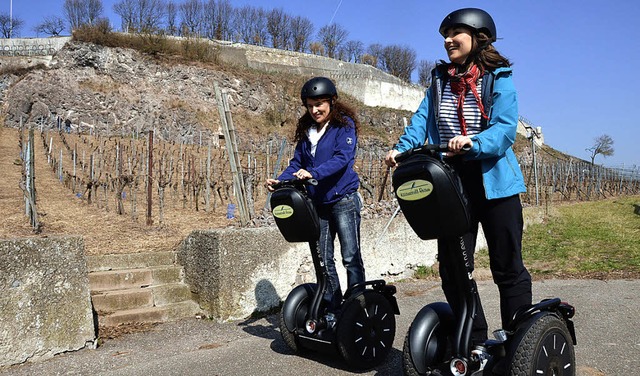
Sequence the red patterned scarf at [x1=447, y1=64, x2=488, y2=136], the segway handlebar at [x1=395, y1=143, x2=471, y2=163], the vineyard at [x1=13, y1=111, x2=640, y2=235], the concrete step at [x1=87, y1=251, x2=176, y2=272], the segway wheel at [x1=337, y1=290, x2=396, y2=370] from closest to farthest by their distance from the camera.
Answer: the segway handlebar at [x1=395, y1=143, x2=471, y2=163] → the red patterned scarf at [x1=447, y1=64, x2=488, y2=136] → the segway wheel at [x1=337, y1=290, x2=396, y2=370] → the concrete step at [x1=87, y1=251, x2=176, y2=272] → the vineyard at [x1=13, y1=111, x2=640, y2=235]

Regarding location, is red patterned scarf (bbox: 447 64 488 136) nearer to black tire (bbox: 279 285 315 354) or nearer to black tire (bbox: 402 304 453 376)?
black tire (bbox: 402 304 453 376)

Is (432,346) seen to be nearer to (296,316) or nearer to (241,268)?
(296,316)

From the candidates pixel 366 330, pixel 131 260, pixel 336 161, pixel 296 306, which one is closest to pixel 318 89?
pixel 336 161

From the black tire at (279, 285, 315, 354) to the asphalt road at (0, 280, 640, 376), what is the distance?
95mm

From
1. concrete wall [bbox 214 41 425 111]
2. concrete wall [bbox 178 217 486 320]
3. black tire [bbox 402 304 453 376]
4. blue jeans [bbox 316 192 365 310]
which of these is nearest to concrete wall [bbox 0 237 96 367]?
concrete wall [bbox 178 217 486 320]

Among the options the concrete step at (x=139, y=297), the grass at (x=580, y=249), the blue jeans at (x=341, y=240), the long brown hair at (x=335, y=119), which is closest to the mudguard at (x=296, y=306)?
→ the blue jeans at (x=341, y=240)

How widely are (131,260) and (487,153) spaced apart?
153 inches

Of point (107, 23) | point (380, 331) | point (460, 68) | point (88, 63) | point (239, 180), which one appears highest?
point (107, 23)

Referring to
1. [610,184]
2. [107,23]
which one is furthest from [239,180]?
[107,23]

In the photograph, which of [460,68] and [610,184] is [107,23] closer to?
[610,184]

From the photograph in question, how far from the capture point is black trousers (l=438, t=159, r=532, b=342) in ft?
7.80

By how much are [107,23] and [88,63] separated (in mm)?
5304

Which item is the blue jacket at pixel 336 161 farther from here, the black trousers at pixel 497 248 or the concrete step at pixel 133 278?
the concrete step at pixel 133 278

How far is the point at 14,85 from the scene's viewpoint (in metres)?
39.1
